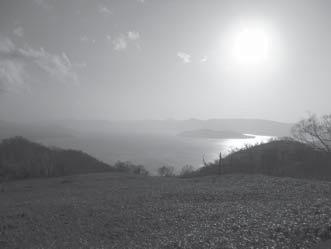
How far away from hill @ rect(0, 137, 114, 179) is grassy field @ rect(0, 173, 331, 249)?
3024 centimetres

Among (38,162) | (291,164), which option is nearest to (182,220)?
(291,164)

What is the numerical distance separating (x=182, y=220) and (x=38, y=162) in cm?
5053

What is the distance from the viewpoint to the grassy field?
28.7 feet

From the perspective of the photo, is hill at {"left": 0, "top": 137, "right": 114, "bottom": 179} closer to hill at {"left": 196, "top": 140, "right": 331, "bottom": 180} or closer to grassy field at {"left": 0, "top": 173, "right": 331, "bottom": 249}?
grassy field at {"left": 0, "top": 173, "right": 331, "bottom": 249}

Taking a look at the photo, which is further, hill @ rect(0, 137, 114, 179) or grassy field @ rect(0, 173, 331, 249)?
hill @ rect(0, 137, 114, 179)

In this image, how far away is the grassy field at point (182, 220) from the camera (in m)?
8.74

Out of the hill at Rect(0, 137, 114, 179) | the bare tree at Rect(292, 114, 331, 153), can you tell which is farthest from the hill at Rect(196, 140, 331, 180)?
the hill at Rect(0, 137, 114, 179)

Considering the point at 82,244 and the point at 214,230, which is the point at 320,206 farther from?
the point at 82,244

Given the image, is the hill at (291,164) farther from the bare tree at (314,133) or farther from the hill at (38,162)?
the hill at (38,162)

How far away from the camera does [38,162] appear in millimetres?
Answer: 51500

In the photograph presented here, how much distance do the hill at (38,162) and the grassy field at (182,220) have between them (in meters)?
Answer: 30.2

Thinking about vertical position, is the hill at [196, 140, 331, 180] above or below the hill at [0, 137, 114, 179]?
above

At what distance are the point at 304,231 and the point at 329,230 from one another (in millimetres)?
829

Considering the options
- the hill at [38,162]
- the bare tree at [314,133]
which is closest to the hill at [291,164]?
the bare tree at [314,133]
